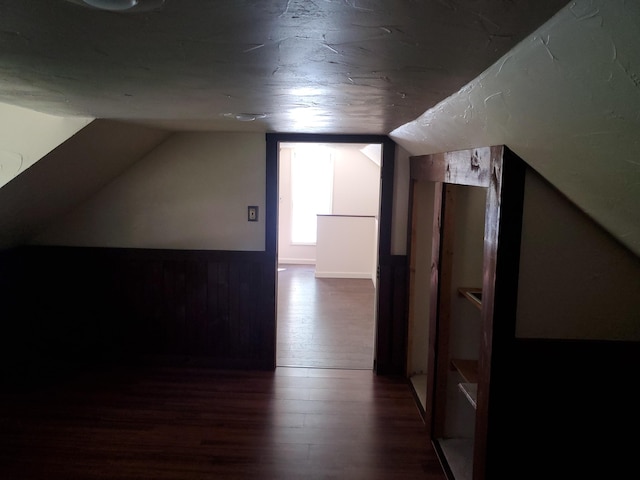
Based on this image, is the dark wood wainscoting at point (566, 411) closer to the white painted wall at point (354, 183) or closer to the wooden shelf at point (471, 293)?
the wooden shelf at point (471, 293)

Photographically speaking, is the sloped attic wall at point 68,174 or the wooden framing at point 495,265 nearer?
the wooden framing at point 495,265

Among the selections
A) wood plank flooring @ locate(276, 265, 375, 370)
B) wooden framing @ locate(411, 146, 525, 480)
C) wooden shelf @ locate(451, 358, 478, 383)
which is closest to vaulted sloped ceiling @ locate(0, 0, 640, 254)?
wooden framing @ locate(411, 146, 525, 480)

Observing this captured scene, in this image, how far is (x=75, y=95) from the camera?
1.84 meters

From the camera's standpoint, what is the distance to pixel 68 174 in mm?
3029

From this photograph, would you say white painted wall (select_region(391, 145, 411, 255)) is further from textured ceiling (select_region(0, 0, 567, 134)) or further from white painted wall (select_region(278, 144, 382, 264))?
white painted wall (select_region(278, 144, 382, 264))

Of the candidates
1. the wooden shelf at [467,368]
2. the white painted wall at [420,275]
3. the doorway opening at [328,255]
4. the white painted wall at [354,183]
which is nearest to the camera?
the wooden shelf at [467,368]

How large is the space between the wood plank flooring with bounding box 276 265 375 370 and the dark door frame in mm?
261

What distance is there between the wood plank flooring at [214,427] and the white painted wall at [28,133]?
5.00 feet

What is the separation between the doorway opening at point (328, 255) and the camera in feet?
14.6

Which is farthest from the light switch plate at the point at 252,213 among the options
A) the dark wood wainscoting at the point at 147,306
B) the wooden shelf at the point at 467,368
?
the wooden shelf at the point at 467,368

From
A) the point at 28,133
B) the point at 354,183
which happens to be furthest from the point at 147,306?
the point at 354,183

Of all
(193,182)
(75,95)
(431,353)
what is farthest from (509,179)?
(193,182)

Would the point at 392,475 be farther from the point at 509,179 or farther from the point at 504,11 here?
the point at 504,11

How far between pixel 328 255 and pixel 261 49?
6.16 meters
